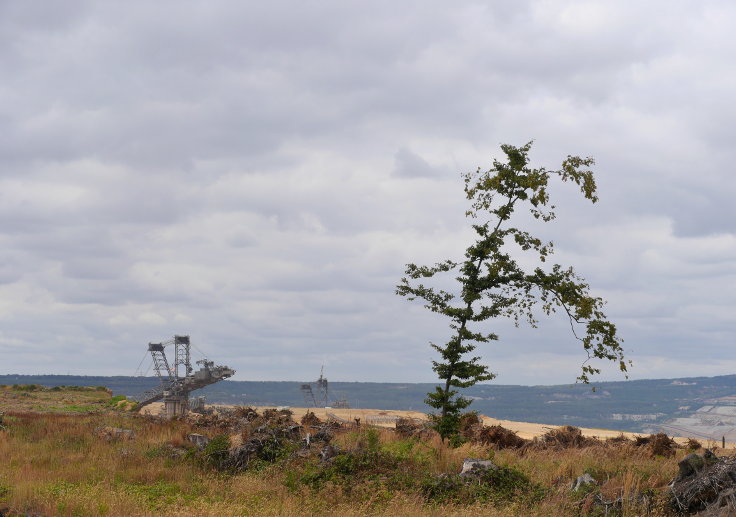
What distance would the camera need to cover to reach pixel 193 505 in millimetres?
15320

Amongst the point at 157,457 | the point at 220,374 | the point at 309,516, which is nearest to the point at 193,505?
the point at 309,516

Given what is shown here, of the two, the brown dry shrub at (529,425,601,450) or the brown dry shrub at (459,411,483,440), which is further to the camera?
the brown dry shrub at (459,411,483,440)

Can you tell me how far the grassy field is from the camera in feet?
A: 49.0

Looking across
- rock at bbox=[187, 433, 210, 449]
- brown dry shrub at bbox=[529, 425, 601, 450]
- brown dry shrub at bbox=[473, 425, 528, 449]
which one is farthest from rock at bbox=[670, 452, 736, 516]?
rock at bbox=[187, 433, 210, 449]

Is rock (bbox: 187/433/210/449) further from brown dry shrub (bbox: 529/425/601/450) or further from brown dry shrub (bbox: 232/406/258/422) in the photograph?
brown dry shrub (bbox: 529/425/601/450)

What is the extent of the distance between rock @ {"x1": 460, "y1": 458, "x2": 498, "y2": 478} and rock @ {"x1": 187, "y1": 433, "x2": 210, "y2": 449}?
8.73m

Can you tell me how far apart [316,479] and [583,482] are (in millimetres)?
6153

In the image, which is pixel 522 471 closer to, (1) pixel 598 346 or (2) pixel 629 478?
(2) pixel 629 478

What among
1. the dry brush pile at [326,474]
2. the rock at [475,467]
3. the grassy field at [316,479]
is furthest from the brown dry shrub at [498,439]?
the rock at [475,467]

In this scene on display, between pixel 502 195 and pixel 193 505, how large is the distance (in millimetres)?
14261

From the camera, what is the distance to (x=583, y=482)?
16672mm

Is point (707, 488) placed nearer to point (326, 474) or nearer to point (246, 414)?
point (326, 474)

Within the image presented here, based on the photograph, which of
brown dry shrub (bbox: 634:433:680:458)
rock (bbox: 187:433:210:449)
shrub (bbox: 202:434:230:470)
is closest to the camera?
shrub (bbox: 202:434:230:470)

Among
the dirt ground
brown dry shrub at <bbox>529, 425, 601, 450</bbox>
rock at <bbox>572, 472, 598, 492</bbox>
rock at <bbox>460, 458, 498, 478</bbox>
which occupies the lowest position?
the dirt ground
